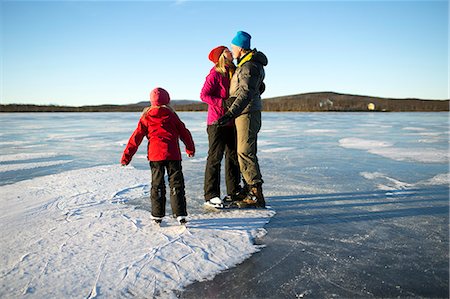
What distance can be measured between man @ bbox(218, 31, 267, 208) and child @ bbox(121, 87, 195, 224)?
0.57m

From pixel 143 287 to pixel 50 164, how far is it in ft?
15.6

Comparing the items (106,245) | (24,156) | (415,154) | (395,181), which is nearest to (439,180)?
(395,181)

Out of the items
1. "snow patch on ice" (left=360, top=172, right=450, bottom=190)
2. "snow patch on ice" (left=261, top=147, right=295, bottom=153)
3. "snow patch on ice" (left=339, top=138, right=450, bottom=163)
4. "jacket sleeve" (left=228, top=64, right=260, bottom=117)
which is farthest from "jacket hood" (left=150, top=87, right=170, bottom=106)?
"snow patch on ice" (left=339, top=138, right=450, bottom=163)

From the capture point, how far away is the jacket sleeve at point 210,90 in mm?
3537

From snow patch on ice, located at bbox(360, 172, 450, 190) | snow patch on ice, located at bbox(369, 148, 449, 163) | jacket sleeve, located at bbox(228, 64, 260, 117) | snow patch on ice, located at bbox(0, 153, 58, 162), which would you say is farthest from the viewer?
snow patch on ice, located at bbox(369, 148, 449, 163)

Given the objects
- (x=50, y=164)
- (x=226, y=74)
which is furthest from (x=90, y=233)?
(x=50, y=164)

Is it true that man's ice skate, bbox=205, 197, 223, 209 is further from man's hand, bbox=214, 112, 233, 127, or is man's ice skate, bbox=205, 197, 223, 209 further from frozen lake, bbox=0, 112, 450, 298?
man's hand, bbox=214, 112, 233, 127

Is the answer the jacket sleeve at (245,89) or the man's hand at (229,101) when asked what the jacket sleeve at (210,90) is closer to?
the man's hand at (229,101)

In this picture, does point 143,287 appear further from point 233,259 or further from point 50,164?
point 50,164

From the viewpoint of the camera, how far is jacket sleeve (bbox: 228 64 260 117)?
132 inches

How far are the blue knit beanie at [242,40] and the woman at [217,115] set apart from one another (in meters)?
0.14

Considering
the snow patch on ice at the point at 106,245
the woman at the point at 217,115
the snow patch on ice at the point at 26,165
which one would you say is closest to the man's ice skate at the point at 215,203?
the woman at the point at 217,115

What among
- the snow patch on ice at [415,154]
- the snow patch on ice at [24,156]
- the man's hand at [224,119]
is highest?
the man's hand at [224,119]

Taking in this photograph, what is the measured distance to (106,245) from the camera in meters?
2.61
